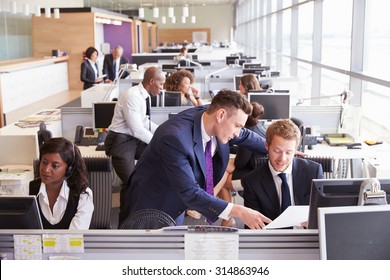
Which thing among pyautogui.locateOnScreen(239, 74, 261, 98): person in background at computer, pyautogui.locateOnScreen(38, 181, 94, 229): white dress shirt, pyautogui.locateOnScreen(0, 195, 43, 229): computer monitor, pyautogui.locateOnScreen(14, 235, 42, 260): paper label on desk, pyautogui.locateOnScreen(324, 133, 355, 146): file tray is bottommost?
pyautogui.locateOnScreen(324, 133, 355, 146): file tray

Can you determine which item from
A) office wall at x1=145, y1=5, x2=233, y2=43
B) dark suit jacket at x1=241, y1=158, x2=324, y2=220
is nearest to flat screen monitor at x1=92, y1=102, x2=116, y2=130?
dark suit jacket at x1=241, y1=158, x2=324, y2=220

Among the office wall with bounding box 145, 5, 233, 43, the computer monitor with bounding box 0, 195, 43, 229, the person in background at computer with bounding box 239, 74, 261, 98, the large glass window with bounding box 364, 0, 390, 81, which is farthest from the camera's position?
the office wall with bounding box 145, 5, 233, 43

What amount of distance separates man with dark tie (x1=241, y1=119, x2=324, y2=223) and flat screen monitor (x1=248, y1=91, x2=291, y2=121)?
2.34m

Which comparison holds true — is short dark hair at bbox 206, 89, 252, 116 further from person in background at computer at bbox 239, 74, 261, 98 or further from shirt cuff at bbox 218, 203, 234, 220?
person in background at computer at bbox 239, 74, 261, 98

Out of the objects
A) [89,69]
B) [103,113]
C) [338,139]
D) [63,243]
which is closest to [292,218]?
[63,243]

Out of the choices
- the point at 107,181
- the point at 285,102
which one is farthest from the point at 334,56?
the point at 107,181

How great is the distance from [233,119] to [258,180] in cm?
41

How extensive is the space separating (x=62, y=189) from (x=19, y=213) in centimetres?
80

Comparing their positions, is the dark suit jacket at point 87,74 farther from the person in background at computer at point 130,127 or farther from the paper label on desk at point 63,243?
the paper label on desk at point 63,243

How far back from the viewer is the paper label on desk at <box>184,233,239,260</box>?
59.2 inches

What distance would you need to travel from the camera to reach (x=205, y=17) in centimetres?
3022

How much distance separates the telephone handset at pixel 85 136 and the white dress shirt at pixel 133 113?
1.91 feet

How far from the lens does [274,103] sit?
4871 millimetres

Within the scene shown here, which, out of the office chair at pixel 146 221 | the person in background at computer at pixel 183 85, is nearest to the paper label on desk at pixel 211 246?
the office chair at pixel 146 221
